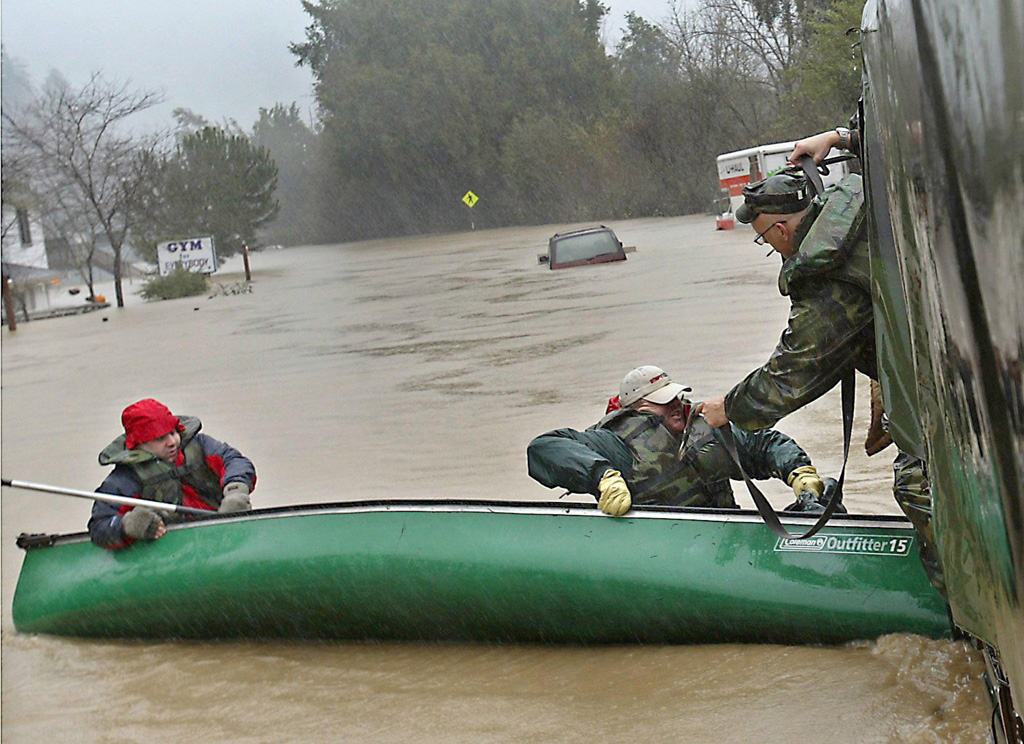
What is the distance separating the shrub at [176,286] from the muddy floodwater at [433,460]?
7177 mm

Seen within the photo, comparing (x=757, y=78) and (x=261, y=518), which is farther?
(x=757, y=78)

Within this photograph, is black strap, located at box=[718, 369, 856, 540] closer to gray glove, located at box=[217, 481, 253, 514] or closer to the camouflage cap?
the camouflage cap

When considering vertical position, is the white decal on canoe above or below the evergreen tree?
below

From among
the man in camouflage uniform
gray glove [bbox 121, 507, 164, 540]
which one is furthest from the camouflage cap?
gray glove [bbox 121, 507, 164, 540]

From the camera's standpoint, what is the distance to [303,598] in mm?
5363

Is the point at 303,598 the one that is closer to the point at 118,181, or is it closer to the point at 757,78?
the point at 118,181

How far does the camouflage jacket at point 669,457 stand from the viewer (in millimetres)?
5031

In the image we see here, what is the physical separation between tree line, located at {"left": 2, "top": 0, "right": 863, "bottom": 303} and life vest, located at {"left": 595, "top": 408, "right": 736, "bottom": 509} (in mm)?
27887

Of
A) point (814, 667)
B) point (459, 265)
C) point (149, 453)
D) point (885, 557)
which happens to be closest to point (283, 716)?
point (149, 453)

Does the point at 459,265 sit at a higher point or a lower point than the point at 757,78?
lower

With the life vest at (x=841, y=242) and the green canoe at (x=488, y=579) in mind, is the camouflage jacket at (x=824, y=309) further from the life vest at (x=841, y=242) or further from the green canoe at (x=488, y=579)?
the green canoe at (x=488, y=579)

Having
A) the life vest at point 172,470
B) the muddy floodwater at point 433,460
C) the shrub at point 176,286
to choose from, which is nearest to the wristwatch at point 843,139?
the muddy floodwater at point 433,460

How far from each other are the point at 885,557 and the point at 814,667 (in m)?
0.47

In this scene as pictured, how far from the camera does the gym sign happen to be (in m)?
36.7
